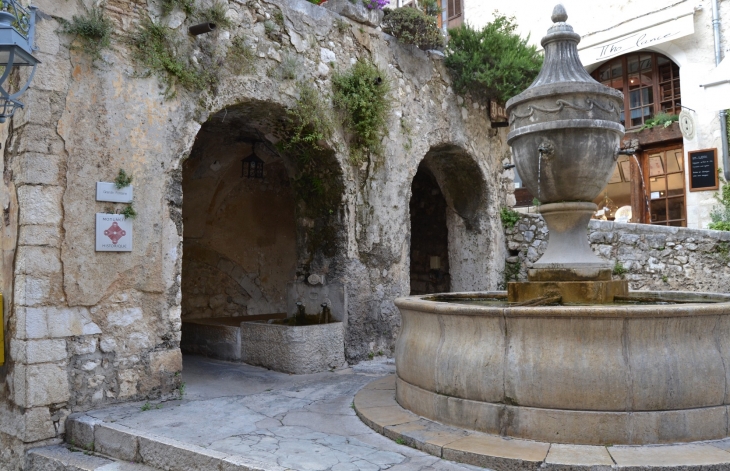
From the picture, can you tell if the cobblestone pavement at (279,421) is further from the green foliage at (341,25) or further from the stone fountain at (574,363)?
the green foliage at (341,25)

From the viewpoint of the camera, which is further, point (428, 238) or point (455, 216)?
point (428, 238)

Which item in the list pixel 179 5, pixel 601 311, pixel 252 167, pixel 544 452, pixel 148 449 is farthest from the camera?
pixel 252 167

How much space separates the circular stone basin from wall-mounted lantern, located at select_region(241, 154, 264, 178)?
181 inches

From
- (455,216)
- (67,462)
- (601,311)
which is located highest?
(455,216)

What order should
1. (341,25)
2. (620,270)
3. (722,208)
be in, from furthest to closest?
(722,208) < (620,270) < (341,25)

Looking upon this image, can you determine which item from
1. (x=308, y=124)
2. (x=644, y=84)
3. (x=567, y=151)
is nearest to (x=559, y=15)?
(x=567, y=151)

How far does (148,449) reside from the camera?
341cm

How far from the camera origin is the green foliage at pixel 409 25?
6875 millimetres

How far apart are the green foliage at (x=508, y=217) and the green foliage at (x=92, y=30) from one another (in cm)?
538

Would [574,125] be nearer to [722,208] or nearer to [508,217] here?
[508,217]

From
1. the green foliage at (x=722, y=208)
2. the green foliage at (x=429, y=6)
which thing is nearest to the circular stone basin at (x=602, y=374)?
the green foliage at (x=429, y=6)

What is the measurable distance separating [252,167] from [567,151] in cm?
441

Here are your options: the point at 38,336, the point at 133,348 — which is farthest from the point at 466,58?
the point at 38,336

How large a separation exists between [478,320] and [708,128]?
10.2 meters
